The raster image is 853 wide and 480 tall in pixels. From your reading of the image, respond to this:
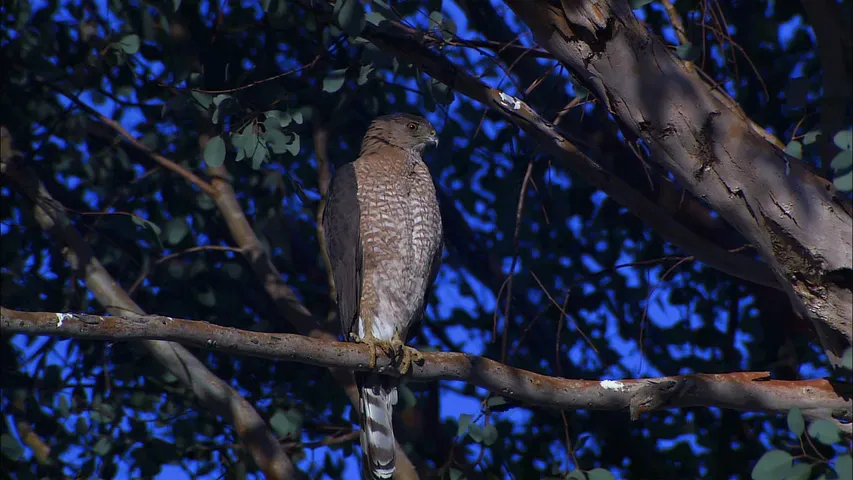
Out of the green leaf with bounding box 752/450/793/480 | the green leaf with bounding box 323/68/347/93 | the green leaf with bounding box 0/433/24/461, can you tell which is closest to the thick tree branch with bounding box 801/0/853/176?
the green leaf with bounding box 752/450/793/480

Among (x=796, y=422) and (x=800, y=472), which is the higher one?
(x=796, y=422)

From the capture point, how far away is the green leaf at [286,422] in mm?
4184

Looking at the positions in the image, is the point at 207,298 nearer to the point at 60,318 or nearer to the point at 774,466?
the point at 60,318

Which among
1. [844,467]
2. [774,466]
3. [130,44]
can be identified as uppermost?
[130,44]

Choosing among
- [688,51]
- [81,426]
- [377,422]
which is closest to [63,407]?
[81,426]

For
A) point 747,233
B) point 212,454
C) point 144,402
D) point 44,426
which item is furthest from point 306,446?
point 747,233

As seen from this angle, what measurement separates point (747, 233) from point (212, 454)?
3139 millimetres

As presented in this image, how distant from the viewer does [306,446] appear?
4.34 m

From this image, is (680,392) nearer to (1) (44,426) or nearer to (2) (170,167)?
(2) (170,167)

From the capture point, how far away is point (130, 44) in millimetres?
4012

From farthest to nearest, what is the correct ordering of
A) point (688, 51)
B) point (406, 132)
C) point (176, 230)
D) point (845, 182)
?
1. point (406, 132)
2. point (176, 230)
3. point (688, 51)
4. point (845, 182)

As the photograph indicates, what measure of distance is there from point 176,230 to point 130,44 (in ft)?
3.12

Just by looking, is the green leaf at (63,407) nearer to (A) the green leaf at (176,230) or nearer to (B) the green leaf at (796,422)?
(A) the green leaf at (176,230)

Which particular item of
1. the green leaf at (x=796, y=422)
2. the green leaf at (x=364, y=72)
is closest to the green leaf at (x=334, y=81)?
the green leaf at (x=364, y=72)
